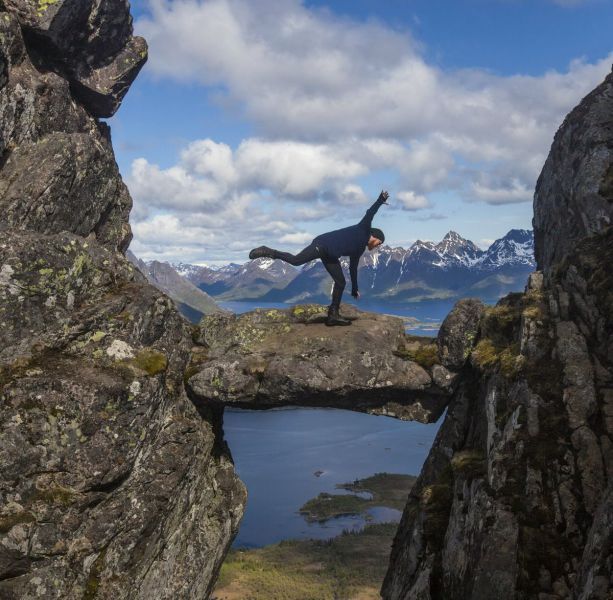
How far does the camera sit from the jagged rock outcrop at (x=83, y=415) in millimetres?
15125

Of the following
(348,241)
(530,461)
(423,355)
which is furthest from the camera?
(348,241)

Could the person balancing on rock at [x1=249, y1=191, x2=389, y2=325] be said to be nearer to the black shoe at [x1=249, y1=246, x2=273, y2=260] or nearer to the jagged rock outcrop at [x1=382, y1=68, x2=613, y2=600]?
the black shoe at [x1=249, y1=246, x2=273, y2=260]

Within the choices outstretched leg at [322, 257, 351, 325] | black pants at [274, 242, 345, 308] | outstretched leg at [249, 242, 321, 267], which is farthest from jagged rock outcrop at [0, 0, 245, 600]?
outstretched leg at [322, 257, 351, 325]

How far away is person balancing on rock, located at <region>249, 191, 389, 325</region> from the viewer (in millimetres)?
23578

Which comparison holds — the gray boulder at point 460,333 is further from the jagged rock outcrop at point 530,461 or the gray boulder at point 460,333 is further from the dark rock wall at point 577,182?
the dark rock wall at point 577,182

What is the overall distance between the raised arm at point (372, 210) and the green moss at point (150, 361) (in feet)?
36.4

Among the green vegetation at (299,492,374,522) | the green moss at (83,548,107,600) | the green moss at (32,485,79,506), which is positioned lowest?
the green vegetation at (299,492,374,522)

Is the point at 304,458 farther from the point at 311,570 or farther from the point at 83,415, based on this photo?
the point at 83,415

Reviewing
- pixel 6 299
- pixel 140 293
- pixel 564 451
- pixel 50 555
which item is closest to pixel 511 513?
pixel 564 451

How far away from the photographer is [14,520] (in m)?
14.6

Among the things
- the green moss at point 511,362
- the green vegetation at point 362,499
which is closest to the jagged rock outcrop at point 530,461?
the green moss at point 511,362

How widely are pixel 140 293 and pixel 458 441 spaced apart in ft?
46.9

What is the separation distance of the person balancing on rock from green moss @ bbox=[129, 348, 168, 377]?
6953 millimetres

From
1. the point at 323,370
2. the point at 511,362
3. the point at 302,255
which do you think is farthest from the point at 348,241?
the point at 511,362
